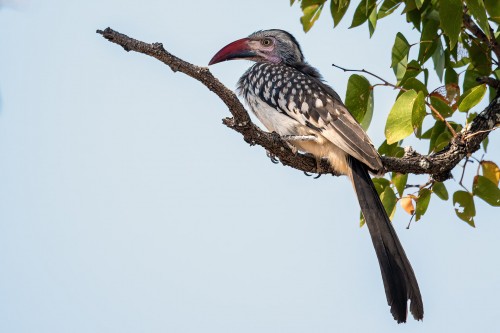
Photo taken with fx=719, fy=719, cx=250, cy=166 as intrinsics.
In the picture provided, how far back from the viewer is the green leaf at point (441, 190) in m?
3.35

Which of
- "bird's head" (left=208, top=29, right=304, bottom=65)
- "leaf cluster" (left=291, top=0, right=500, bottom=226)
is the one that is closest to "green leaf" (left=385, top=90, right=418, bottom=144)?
"leaf cluster" (left=291, top=0, right=500, bottom=226)

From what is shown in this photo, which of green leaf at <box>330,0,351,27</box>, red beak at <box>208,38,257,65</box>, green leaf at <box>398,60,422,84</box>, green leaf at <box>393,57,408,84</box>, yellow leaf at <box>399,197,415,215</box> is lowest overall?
yellow leaf at <box>399,197,415,215</box>

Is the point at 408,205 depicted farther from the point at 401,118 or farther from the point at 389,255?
the point at 401,118

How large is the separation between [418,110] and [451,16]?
383 mm

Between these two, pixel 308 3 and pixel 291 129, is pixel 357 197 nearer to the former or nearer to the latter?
pixel 291 129

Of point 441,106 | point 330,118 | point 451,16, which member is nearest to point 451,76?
point 441,106

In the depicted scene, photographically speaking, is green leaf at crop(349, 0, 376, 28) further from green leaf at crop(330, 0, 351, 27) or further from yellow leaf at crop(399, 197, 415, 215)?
yellow leaf at crop(399, 197, 415, 215)

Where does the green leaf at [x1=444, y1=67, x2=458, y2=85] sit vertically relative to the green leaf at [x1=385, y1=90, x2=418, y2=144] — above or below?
above

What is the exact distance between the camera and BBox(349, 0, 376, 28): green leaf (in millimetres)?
3254

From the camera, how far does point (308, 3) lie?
3439 mm

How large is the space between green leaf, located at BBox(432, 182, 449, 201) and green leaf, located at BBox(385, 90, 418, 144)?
501 mm

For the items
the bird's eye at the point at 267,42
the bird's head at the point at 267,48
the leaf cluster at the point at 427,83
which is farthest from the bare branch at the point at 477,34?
the bird's eye at the point at 267,42

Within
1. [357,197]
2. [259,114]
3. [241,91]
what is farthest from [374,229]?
[241,91]

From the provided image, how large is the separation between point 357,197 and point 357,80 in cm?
55
